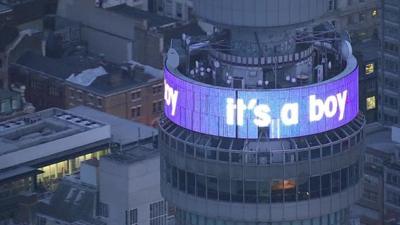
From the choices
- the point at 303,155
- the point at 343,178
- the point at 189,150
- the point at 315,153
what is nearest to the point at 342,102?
the point at 315,153

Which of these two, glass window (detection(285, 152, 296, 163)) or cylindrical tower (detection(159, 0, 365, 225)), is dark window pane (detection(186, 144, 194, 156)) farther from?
glass window (detection(285, 152, 296, 163))

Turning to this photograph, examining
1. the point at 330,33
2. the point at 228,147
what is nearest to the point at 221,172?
the point at 228,147

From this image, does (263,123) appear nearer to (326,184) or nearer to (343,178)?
(326,184)

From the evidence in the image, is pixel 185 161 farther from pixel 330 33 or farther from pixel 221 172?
pixel 330 33

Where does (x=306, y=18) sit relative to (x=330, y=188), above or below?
above

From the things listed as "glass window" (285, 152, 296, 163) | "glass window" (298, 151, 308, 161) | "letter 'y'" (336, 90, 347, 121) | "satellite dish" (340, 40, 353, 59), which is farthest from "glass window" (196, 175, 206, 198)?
"satellite dish" (340, 40, 353, 59)

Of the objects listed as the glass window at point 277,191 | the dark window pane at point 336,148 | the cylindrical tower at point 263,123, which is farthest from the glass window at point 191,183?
the dark window pane at point 336,148
